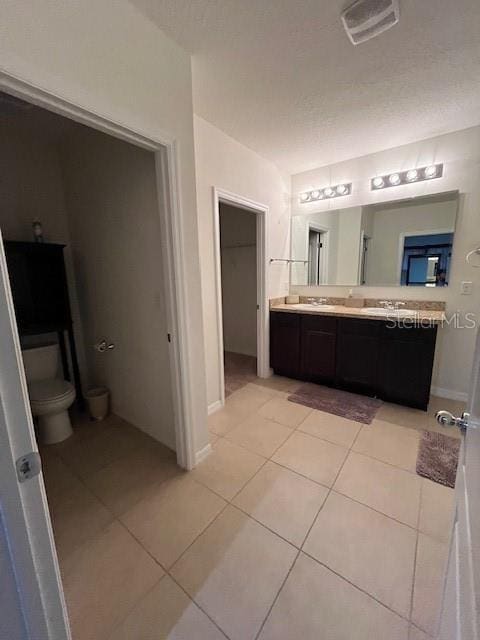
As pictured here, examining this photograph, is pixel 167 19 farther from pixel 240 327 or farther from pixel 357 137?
pixel 240 327

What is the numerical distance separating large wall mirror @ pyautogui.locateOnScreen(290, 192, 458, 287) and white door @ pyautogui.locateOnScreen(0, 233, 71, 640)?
3.07 m

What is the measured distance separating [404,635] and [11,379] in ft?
5.01

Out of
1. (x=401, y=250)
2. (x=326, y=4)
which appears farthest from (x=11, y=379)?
(x=401, y=250)

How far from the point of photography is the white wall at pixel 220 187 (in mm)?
2148

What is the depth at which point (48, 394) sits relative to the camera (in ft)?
6.44

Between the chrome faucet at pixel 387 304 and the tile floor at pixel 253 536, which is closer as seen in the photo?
the tile floor at pixel 253 536

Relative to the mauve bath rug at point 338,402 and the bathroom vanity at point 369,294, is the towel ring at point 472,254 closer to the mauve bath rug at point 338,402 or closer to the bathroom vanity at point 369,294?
the bathroom vanity at point 369,294

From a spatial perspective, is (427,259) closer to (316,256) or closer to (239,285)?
(316,256)

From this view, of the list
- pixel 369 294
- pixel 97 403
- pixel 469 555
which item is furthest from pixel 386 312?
pixel 97 403

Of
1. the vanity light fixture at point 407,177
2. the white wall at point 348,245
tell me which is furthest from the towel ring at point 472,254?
the white wall at point 348,245

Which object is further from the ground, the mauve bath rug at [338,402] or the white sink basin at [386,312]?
the white sink basin at [386,312]

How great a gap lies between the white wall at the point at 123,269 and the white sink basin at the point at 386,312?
6.47ft

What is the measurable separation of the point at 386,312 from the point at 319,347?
0.73 metres

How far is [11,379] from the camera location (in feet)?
1.80
